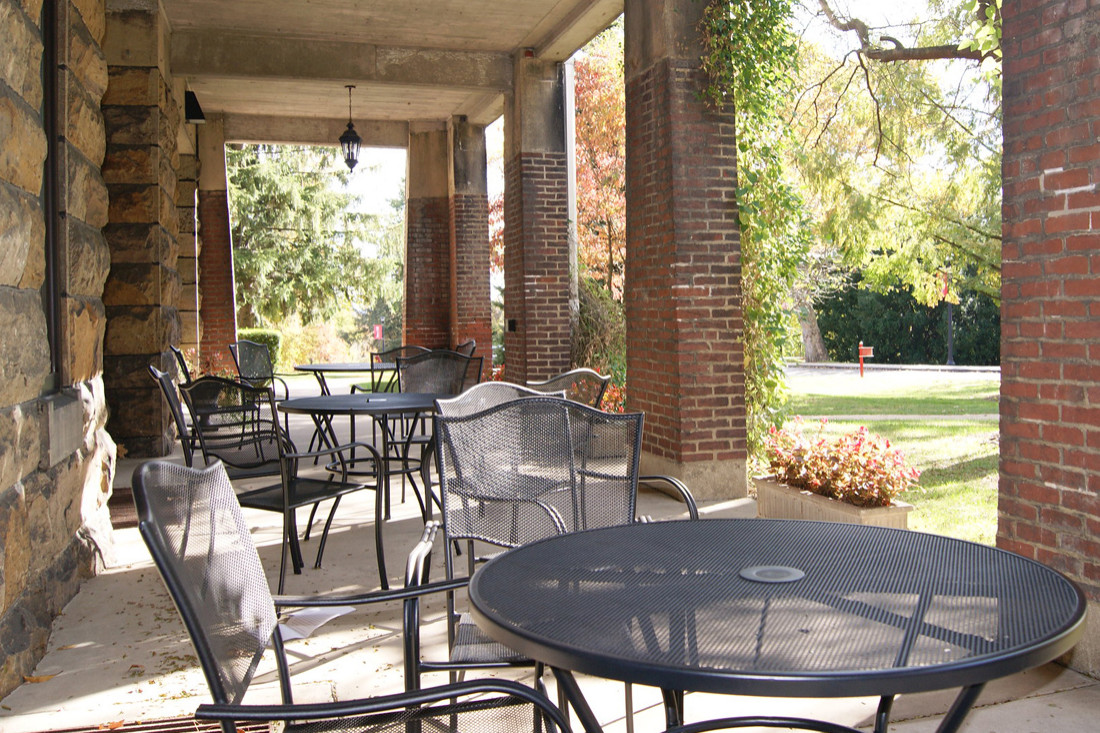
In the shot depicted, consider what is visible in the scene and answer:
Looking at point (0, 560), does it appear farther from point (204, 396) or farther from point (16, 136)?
point (204, 396)

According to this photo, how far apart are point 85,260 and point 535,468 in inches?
96.2

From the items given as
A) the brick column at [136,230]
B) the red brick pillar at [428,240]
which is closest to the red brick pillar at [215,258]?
the red brick pillar at [428,240]

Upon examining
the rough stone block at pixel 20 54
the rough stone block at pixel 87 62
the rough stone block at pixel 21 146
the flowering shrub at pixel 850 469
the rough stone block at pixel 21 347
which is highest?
the rough stone block at pixel 87 62

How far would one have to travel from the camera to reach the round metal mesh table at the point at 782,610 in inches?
48.9

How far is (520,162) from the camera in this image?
8.87m

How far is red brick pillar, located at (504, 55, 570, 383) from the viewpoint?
28.9 feet

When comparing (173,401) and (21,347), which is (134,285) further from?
(21,347)

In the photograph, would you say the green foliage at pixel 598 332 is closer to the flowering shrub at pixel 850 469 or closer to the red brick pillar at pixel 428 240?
the flowering shrub at pixel 850 469

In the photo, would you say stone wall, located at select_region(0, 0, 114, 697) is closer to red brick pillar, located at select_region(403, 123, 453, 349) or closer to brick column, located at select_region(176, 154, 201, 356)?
brick column, located at select_region(176, 154, 201, 356)

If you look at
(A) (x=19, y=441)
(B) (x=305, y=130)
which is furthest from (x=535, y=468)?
(B) (x=305, y=130)

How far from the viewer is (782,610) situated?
149 cm

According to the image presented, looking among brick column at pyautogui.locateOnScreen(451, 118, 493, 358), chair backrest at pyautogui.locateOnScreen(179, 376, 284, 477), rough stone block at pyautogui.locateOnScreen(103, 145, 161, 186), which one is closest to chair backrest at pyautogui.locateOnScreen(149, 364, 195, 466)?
chair backrest at pyautogui.locateOnScreen(179, 376, 284, 477)

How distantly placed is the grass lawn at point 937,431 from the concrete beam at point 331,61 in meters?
5.02

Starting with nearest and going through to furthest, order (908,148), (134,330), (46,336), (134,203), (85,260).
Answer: (46,336) < (85,260) < (134,203) < (134,330) < (908,148)
